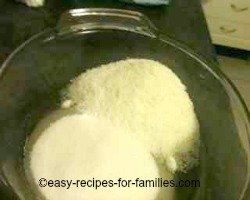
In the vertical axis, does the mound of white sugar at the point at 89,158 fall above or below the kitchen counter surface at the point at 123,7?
below

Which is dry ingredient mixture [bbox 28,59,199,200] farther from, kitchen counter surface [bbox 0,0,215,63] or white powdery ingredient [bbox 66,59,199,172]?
kitchen counter surface [bbox 0,0,215,63]

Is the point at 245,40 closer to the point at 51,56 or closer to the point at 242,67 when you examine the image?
the point at 242,67

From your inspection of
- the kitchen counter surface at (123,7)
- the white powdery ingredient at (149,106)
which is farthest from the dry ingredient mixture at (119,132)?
the kitchen counter surface at (123,7)

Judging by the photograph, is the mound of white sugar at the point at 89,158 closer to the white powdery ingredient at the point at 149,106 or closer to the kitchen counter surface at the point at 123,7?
the white powdery ingredient at the point at 149,106

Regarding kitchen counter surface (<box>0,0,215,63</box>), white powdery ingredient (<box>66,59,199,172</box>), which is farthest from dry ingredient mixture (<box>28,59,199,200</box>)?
kitchen counter surface (<box>0,0,215,63</box>)

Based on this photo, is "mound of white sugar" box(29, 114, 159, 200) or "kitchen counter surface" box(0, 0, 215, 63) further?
"kitchen counter surface" box(0, 0, 215, 63)

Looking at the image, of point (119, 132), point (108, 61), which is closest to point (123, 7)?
point (108, 61)
